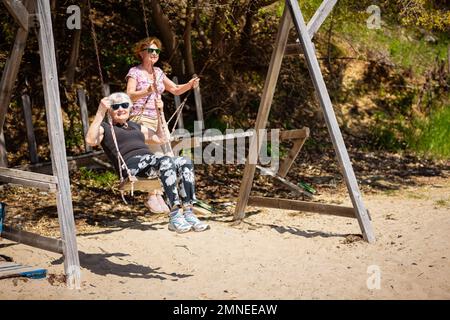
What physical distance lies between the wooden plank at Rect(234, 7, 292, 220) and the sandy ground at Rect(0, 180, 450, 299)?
0.30 metres

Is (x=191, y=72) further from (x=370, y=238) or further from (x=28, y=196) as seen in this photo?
(x=370, y=238)

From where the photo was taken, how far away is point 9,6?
5051 mm

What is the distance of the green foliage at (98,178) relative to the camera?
8.75 metres

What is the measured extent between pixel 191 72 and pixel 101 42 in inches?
60.9

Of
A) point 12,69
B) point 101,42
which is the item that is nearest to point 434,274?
point 12,69

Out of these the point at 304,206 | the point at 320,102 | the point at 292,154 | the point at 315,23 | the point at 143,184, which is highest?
the point at 315,23

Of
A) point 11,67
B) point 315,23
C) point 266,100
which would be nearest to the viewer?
point 11,67

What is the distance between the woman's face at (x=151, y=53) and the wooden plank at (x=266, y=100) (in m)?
1.17

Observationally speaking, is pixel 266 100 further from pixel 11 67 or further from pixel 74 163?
pixel 74 163

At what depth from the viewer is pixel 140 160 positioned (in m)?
5.27

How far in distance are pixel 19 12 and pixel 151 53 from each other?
1319 mm

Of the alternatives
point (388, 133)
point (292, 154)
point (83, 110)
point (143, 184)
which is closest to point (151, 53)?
point (143, 184)

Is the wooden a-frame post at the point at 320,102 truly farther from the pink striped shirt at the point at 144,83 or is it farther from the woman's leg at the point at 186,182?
the woman's leg at the point at 186,182

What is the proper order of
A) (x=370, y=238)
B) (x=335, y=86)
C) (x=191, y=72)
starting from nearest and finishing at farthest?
1. (x=370, y=238)
2. (x=191, y=72)
3. (x=335, y=86)
